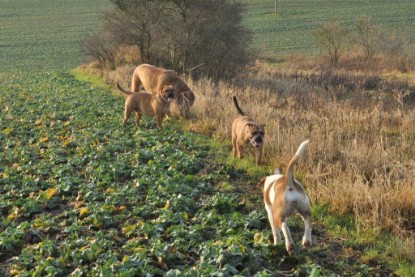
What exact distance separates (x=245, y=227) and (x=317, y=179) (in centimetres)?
187

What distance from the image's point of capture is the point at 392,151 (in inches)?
352

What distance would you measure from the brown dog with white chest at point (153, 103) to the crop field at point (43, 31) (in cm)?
2873

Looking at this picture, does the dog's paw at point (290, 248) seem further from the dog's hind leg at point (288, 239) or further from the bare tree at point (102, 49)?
the bare tree at point (102, 49)

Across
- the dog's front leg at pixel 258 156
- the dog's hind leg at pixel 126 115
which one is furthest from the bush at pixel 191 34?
the dog's front leg at pixel 258 156

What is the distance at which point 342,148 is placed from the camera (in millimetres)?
8914

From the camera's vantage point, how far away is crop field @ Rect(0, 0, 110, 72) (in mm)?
47750

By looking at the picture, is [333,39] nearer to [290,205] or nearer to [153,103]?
[153,103]

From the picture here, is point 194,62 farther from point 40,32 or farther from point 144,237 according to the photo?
point 40,32

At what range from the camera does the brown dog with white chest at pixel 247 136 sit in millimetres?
8492

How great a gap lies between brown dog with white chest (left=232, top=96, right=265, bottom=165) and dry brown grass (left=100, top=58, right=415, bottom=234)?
1.64ft

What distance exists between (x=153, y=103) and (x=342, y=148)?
513 centimetres

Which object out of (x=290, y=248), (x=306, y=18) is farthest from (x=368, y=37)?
(x=290, y=248)

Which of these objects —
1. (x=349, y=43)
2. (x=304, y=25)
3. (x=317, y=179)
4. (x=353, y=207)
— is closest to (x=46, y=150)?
(x=317, y=179)

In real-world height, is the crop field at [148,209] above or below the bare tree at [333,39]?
above
